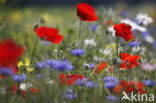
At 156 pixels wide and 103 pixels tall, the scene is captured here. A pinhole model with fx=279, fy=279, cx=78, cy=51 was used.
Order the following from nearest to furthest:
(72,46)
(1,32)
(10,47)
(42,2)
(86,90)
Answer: (10,47) < (86,90) < (72,46) < (1,32) < (42,2)

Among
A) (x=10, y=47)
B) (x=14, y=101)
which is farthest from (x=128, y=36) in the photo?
(x=10, y=47)

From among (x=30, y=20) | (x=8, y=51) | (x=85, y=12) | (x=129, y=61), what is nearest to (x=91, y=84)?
(x=129, y=61)

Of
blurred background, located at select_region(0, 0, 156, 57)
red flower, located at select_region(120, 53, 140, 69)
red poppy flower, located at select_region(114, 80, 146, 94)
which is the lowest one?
red poppy flower, located at select_region(114, 80, 146, 94)

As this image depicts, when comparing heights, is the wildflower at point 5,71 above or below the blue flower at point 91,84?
above

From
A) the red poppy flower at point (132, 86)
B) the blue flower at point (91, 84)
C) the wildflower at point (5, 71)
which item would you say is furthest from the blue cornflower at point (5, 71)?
the red poppy flower at point (132, 86)

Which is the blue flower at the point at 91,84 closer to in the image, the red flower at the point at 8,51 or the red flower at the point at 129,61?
the red flower at the point at 129,61

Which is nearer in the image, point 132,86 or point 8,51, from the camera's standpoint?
point 8,51

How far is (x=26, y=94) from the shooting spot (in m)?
1.34

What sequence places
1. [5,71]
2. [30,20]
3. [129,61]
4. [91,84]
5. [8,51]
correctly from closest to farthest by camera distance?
[8,51] → [5,71] → [91,84] → [129,61] → [30,20]

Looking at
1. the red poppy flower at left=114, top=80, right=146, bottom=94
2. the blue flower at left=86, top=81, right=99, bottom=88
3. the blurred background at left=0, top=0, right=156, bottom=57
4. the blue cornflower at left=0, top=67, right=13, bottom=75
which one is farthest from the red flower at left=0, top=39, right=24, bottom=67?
the blurred background at left=0, top=0, right=156, bottom=57

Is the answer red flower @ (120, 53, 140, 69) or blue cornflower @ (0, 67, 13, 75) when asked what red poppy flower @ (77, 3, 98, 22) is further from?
blue cornflower @ (0, 67, 13, 75)

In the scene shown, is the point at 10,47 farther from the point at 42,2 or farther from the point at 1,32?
the point at 42,2

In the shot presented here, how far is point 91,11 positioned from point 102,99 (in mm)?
573

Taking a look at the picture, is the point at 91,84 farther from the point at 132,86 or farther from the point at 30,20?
the point at 30,20
